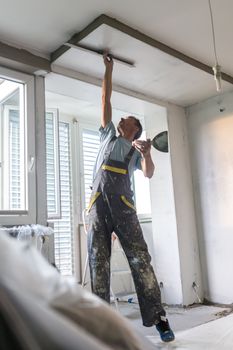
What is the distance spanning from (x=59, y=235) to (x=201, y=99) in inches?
77.9

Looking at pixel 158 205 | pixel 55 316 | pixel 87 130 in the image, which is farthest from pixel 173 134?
pixel 55 316

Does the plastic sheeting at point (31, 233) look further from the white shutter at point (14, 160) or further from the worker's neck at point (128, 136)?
the worker's neck at point (128, 136)

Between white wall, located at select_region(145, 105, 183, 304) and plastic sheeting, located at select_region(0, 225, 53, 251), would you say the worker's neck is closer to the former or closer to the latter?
plastic sheeting, located at select_region(0, 225, 53, 251)

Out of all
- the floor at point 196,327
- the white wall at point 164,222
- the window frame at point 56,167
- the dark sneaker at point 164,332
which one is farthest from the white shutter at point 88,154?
the dark sneaker at point 164,332

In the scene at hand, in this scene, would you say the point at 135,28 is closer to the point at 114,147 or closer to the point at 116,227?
the point at 114,147

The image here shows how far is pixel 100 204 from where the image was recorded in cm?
217

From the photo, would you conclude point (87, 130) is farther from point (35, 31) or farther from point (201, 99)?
point (35, 31)

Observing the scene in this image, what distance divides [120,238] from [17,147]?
0.99 meters

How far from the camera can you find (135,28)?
230 centimetres

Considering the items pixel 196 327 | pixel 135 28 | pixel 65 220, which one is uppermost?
pixel 135 28

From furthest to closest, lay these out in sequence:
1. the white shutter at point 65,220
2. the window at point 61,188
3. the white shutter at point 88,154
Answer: the white shutter at point 88,154, the white shutter at point 65,220, the window at point 61,188

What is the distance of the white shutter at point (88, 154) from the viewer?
3.89 metres

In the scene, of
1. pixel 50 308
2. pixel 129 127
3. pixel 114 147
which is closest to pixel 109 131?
pixel 114 147

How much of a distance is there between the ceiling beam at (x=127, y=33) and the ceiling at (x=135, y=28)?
21mm
